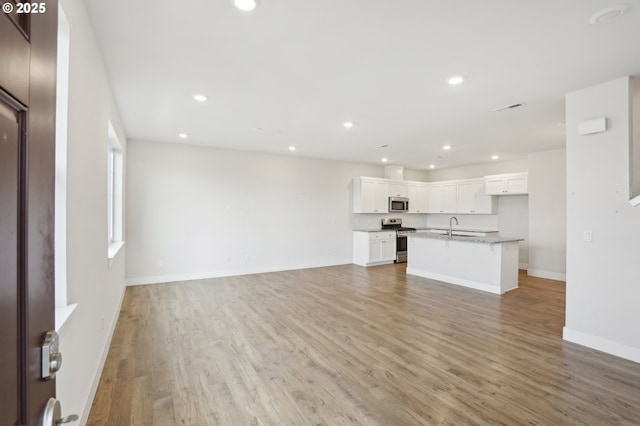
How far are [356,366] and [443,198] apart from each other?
7.21m

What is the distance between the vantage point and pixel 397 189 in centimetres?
862

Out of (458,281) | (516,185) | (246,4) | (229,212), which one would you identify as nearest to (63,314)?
(246,4)

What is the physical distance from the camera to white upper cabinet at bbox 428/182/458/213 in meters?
8.54

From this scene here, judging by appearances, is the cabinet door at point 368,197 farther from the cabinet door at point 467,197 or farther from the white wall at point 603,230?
the white wall at point 603,230

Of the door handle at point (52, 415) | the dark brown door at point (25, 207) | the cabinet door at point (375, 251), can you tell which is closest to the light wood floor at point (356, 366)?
the door handle at point (52, 415)

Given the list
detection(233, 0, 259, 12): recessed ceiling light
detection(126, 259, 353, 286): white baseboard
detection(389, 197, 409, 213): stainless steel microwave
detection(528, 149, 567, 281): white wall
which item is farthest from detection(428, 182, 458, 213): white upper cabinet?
detection(233, 0, 259, 12): recessed ceiling light

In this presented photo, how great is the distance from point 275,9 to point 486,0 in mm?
1379

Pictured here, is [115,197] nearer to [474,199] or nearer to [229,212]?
[229,212]

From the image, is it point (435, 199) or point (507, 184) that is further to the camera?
point (435, 199)

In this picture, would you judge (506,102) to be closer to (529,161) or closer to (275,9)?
(275,9)

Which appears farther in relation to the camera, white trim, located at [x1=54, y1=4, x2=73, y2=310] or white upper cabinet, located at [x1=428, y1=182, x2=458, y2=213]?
white upper cabinet, located at [x1=428, y1=182, x2=458, y2=213]

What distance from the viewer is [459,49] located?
8.13ft

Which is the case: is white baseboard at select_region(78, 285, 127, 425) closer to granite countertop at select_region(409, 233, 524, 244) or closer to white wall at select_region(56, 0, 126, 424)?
white wall at select_region(56, 0, 126, 424)

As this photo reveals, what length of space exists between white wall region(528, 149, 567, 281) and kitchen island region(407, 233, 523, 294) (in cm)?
137
